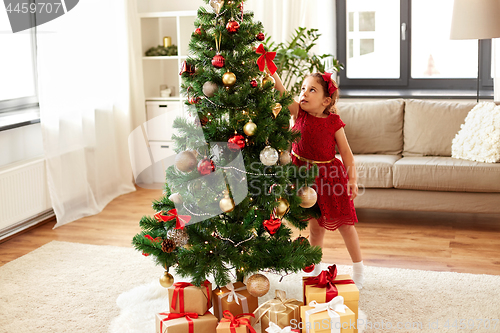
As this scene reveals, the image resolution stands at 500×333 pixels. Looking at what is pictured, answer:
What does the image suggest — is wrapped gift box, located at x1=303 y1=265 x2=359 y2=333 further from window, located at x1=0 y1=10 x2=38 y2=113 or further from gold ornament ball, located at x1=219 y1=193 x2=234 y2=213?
window, located at x1=0 y1=10 x2=38 y2=113

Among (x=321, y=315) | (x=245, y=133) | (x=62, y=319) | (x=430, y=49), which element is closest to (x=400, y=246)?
(x=321, y=315)

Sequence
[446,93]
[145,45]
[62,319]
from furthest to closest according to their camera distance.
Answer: [145,45], [446,93], [62,319]

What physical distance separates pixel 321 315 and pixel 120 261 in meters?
1.46

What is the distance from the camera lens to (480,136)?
10.8 ft

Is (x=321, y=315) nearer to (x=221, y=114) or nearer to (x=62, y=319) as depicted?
(x=221, y=114)

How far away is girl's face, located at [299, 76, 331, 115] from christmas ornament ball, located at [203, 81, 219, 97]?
0.58 meters

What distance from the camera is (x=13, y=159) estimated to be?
343 cm

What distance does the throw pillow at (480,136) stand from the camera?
3195 millimetres

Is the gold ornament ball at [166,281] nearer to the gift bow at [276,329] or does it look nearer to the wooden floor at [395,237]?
the gift bow at [276,329]

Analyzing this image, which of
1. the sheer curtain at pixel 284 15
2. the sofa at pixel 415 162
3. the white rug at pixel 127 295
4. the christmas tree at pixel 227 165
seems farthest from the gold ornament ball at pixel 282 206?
the sheer curtain at pixel 284 15

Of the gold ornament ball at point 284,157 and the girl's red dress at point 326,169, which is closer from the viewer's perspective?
the gold ornament ball at point 284,157

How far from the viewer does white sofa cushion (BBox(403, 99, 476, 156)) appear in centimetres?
358

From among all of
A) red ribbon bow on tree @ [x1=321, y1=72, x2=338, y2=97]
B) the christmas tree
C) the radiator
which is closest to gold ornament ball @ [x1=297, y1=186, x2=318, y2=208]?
the christmas tree

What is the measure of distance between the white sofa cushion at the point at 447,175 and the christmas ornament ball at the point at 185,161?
187cm
